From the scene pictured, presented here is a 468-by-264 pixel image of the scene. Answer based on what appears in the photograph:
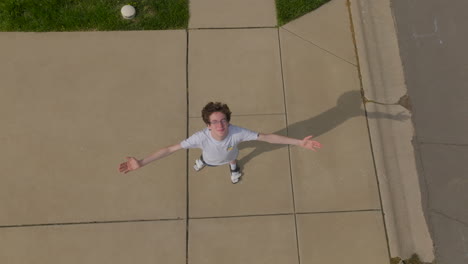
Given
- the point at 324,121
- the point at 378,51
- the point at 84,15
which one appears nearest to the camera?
the point at 324,121

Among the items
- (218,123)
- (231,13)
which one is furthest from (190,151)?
(231,13)

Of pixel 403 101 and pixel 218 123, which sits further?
pixel 403 101

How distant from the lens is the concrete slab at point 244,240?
389 centimetres

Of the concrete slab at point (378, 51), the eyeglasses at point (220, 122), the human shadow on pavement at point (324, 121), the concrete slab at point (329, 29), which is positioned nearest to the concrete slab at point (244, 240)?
the human shadow on pavement at point (324, 121)

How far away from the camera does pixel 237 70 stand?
184 inches

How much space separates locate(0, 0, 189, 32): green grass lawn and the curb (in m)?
2.42

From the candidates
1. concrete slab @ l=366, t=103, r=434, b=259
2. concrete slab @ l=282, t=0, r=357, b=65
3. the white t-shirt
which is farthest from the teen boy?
concrete slab @ l=282, t=0, r=357, b=65

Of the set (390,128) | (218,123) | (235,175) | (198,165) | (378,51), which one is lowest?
(235,175)

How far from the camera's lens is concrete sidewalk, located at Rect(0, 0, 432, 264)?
12.9 feet

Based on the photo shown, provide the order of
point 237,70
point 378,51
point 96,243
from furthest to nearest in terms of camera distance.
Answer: point 378,51 → point 237,70 → point 96,243

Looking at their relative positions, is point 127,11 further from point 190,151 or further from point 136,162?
point 136,162

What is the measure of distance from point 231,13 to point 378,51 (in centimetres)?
200

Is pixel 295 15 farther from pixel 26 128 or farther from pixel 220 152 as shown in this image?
pixel 26 128

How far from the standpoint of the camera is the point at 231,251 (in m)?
3.91
